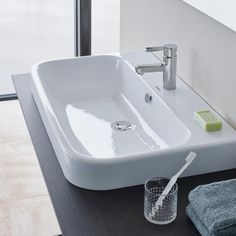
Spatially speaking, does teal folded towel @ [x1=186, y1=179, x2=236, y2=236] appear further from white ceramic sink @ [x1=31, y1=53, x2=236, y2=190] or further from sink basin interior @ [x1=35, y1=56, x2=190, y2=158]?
sink basin interior @ [x1=35, y1=56, x2=190, y2=158]

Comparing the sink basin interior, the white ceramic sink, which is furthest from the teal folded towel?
the sink basin interior

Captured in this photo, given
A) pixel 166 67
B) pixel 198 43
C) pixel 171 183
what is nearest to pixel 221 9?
pixel 198 43

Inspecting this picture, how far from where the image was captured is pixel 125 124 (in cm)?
205

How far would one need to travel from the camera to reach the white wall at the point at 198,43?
179 cm

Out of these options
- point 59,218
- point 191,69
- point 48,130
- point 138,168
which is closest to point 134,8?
point 191,69

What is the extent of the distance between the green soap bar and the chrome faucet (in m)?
0.24

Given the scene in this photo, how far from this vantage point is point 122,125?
2043 mm

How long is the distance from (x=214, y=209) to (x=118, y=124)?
705 millimetres

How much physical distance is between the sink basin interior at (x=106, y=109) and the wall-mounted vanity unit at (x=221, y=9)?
13.2 inches

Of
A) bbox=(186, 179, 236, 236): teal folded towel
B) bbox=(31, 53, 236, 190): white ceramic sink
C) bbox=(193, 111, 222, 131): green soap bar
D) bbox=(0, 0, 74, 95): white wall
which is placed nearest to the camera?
bbox=(186, 179, 236, 236): teal folded towel

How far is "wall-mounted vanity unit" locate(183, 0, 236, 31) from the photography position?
1671 mm

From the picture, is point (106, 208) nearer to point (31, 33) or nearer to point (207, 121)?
point (207, 121)

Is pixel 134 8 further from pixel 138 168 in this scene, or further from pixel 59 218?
pixel 59 218

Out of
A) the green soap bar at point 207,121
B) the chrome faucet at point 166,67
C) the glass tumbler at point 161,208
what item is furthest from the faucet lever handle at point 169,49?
the glass tumbler at point 161,208
